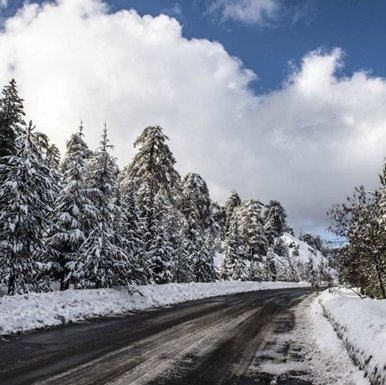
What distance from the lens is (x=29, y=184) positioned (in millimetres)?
17375

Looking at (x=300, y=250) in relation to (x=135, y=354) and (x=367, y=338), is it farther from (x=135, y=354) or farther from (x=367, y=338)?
(x=135, y=354)

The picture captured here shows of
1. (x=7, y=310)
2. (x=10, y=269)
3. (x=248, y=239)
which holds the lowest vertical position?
(x=7, y=310)

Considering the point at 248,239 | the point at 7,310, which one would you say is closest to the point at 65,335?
the point at 7,310

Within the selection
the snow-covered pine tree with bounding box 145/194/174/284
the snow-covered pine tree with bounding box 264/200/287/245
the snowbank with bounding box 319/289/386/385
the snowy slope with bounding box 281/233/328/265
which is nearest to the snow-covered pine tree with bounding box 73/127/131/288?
the snow-covered pine tree with bounding box 145/194/174/284

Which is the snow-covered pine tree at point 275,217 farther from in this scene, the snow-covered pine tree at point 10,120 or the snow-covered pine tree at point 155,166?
the snow-covered pine tree at point 10,120

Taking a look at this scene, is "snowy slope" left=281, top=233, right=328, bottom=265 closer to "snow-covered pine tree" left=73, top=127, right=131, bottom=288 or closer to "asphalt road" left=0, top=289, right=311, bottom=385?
"snow-covered pine tree" left=73, top=127, right=131, bottom=288

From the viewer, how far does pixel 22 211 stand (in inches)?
655

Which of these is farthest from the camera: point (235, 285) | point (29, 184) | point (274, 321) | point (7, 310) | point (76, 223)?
point (235, 285)

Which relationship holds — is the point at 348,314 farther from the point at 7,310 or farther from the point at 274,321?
the point at 7,310

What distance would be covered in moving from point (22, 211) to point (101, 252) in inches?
174

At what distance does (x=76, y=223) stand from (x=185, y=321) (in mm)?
8246

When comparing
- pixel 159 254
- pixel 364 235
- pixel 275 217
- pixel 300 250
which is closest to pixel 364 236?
pixel 364 235

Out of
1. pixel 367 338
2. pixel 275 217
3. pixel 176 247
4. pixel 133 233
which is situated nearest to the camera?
pixel 367 338

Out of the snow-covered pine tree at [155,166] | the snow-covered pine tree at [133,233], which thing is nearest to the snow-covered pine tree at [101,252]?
the snow-covered pine tree at [133,233]
